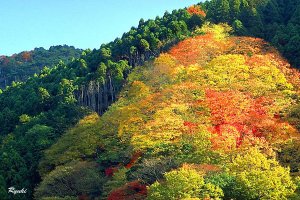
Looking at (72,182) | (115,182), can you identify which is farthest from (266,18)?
(115,182)

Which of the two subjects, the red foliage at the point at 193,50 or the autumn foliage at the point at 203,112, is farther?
the red foliage at the point at 193,50

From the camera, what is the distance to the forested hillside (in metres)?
132

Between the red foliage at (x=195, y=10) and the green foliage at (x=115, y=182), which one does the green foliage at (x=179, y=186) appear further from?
the red foliage at (x=195, y=10)

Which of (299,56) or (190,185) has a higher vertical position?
(299,56)

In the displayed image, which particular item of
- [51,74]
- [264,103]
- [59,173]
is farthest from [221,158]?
[51,74]

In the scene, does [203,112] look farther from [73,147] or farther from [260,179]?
[73,147]

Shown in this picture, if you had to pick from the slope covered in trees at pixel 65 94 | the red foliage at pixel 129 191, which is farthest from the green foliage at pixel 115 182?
the slope covered in trees at pixel 65 94

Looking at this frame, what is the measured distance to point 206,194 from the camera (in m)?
28.4

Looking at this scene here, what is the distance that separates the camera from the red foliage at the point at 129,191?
33281 millimetres

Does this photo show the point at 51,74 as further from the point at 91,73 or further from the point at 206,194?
the point at 206,194

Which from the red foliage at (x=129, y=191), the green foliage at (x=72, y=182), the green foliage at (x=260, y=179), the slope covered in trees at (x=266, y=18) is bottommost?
the green foliage at (x=72, y=182)

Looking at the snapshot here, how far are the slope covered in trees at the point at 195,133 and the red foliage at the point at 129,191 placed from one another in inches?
3.1

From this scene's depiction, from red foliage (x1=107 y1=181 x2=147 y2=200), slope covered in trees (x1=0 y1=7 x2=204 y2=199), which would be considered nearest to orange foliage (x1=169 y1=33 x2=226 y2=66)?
slope covered in trees (x1=0 y1=7 x2=204 y2=199)

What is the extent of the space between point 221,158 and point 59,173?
1602 centimetres
